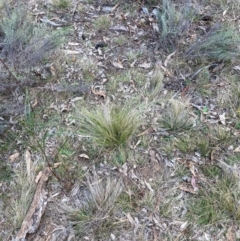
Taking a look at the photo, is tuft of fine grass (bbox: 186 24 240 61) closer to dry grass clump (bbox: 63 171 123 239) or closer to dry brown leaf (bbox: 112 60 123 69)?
dry brown leaf (bbox: 112 60 123 69)

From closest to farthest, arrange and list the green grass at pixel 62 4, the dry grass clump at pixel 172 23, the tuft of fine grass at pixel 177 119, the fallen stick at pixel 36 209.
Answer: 1. the fallen stick at pixel 36 209
2. the tuft of fine grass at pixel 177 119
3. the dry grass clump at pixel 172 23
4. the green grass at pixel 62 4

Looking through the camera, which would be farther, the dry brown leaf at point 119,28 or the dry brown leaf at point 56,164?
the dry brown leaf at point 119,28

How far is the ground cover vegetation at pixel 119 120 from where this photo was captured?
2316mm

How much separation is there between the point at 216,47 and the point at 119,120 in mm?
1174

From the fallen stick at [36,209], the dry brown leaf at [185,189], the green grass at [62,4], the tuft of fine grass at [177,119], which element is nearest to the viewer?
the fallen stick at [36,209]

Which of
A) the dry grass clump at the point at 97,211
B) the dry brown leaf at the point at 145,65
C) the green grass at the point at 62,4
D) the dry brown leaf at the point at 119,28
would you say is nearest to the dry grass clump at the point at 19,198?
the dry grass clump at the point at 97,211

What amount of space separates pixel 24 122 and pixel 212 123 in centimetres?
142

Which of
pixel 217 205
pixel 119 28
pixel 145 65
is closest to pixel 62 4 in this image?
pixel 119 28

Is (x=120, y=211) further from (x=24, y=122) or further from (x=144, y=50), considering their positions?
(x=144, y=50)

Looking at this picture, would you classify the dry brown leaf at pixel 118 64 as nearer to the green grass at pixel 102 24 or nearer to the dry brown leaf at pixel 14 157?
the green grass at pixel 102 24

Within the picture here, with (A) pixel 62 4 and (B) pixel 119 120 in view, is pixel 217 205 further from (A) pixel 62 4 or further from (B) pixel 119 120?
(A) pixel 62 4

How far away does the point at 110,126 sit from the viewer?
101 inches

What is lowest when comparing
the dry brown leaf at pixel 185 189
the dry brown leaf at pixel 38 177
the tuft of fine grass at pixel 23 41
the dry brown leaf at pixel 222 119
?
the dry brown leaf at pixel 38 177

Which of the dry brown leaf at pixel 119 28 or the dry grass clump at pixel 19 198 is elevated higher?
the dry brown leaf at pixel 119 28
